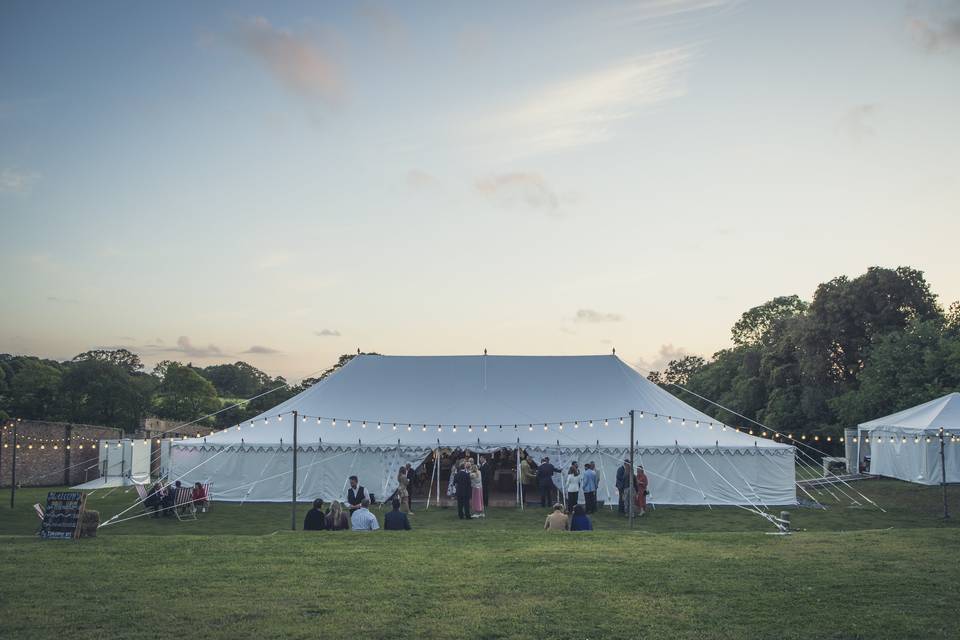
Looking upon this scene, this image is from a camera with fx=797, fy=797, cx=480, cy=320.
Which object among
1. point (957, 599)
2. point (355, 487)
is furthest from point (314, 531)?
point (957, 599)

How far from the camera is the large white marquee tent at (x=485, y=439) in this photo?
1686cm

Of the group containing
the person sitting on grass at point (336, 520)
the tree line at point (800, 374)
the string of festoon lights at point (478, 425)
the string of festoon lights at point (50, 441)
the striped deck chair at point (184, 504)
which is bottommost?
the striped deck chair at point (184, 504)

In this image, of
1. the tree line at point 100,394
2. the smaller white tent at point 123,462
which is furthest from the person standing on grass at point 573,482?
the tree line at point 100,394

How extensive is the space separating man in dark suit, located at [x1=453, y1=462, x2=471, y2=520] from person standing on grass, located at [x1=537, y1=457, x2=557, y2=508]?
236 centimetres

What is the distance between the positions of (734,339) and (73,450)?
143 feet

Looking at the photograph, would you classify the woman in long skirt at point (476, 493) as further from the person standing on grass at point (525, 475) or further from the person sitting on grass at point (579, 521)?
the person sitting on grass at point (579, 521)

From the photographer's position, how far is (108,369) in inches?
1806

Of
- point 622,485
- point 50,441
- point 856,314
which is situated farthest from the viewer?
point 856,314

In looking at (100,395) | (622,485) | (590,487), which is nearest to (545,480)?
(590,487)

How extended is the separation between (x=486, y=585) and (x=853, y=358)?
31.7 m

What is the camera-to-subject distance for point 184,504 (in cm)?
1460

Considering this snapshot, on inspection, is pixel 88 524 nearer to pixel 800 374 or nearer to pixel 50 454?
pixel 50 454

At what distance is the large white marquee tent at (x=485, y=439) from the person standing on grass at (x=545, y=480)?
2.10ft

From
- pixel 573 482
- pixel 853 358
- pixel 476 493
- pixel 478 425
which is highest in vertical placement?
pixel 853 358
